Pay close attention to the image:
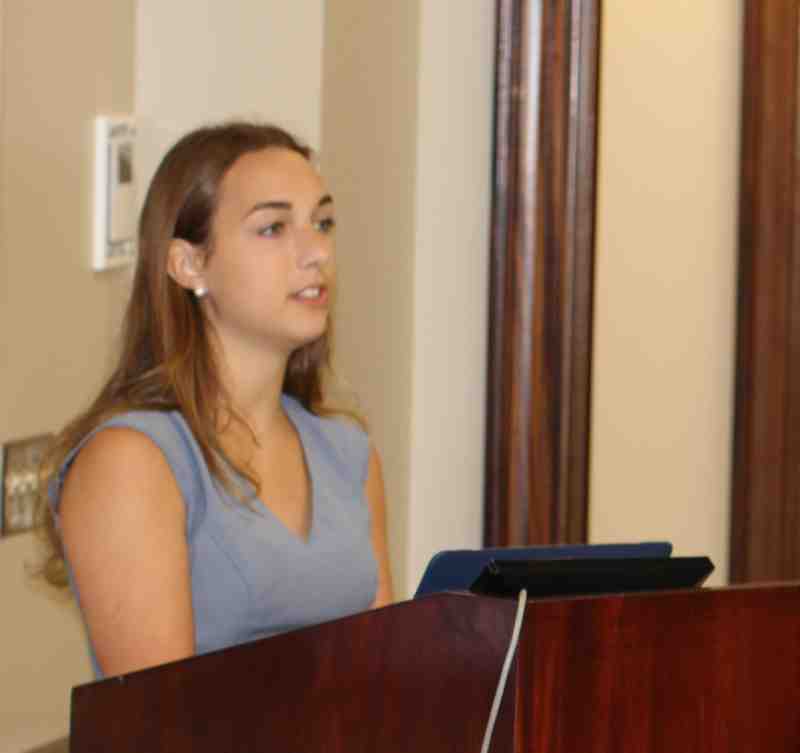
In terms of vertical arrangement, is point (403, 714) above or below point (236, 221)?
below

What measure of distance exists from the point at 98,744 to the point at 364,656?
1.17 feet

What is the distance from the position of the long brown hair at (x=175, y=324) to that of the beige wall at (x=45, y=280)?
0.22m

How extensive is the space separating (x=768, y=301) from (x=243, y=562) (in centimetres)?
141

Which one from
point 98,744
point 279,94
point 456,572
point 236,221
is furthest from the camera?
point 279,94

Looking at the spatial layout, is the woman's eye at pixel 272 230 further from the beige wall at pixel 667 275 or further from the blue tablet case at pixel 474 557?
the beige wall at pixel 667 275

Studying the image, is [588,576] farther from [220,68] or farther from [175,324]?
[220,68]

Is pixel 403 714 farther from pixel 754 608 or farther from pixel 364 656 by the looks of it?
pixel 754 608

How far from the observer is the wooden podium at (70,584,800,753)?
3.83 ft

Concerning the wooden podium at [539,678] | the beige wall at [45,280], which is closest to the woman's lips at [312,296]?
the beige wall at [45,280]

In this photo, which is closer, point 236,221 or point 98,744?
point 98,744

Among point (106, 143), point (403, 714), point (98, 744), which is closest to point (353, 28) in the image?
point (106, 143)

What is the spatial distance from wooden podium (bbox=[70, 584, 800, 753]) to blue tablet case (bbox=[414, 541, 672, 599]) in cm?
8

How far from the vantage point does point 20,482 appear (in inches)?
91.2

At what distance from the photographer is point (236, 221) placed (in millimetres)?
2064
